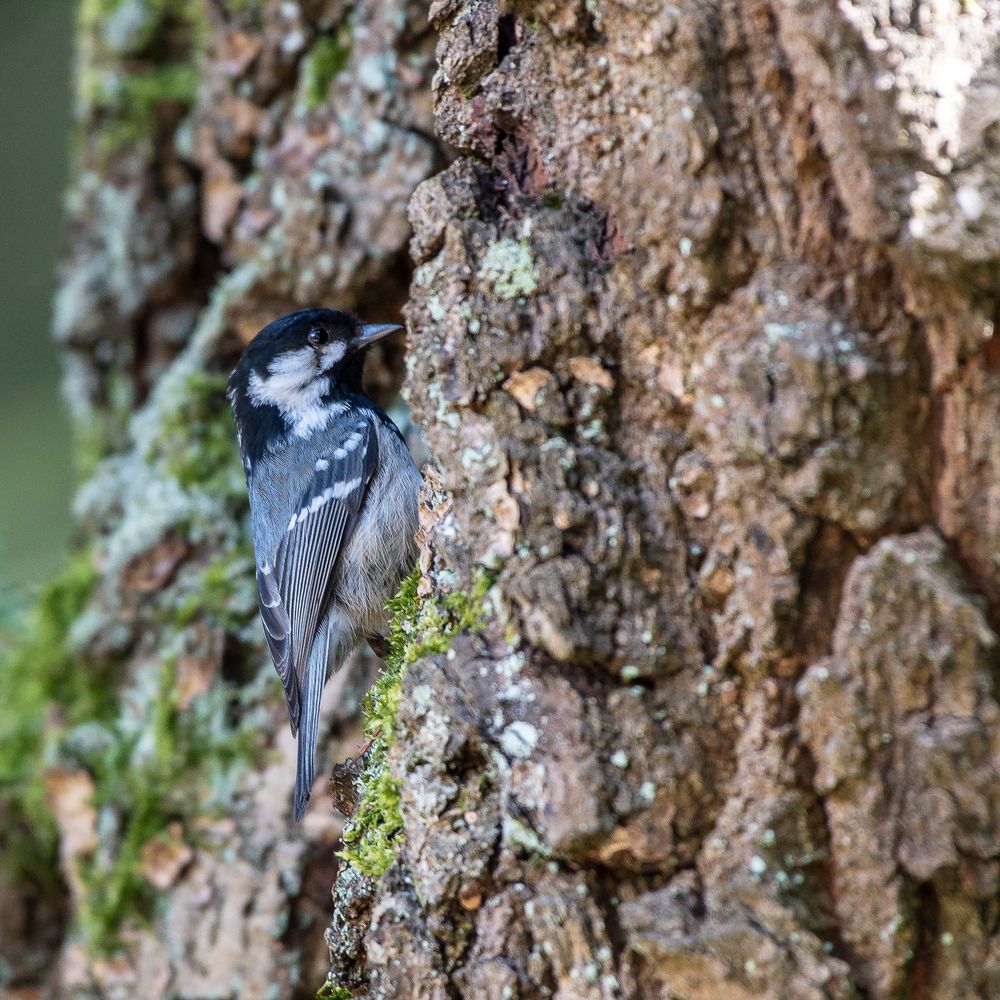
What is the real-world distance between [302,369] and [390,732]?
1476 millimetres

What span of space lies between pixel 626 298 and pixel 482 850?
0.76 metres

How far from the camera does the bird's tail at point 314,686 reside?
2.45 metres

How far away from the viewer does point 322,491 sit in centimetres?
299

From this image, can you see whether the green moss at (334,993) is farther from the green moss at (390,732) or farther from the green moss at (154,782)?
the green moss at (154,782)

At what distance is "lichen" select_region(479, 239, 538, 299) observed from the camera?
163 centimetres

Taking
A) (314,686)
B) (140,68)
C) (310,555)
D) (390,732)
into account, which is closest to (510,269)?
(390,732)

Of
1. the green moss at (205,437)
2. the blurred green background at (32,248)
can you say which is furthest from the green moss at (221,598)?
the blurred green background at (32,248)

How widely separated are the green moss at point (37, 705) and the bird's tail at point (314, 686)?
2.09ft

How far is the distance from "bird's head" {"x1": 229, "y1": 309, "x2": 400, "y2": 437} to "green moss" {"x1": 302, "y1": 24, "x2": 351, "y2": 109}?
0.60m

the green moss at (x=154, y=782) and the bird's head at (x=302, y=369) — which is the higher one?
the bird's head at (x=302, y=369)

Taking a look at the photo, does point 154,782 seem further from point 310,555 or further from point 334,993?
point 334,993

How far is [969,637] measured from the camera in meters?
1.30

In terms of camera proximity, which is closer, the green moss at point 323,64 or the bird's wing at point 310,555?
the bird's wing at point 310,555

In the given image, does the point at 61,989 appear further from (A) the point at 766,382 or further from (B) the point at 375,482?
(A) the point at 766,382
